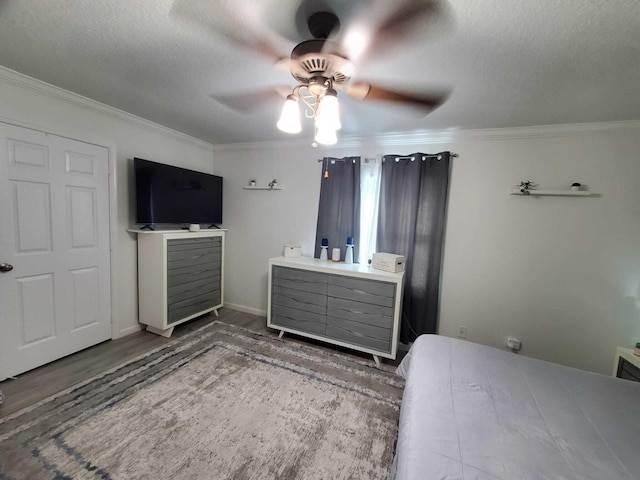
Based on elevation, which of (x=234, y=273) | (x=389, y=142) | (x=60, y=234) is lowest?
(x=234, y=273)

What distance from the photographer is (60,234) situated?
2252 mm

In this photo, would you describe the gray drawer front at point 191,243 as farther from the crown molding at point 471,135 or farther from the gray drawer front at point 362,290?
the gray drawer front at point 362,290

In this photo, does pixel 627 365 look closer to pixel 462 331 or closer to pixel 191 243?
pixel 462 331

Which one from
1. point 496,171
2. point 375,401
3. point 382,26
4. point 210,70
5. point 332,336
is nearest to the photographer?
point 382,26

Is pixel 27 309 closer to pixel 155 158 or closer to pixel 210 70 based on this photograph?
pixel 155 158

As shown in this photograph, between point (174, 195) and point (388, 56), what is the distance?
8.41 ft

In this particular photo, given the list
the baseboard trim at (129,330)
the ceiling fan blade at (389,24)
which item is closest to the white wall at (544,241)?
the ceiling fan blade at (389,24)

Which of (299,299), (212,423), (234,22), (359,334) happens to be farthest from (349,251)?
(234,22)

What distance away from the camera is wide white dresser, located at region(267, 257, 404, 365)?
2.45 m

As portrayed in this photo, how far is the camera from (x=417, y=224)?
8.94 ft

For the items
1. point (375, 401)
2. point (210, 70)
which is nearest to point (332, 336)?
point (375, 401)

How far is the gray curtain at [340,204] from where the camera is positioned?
2969 millimetres

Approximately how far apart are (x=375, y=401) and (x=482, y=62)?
233 cm

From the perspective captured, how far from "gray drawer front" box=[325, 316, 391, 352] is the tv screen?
2.05 metres
